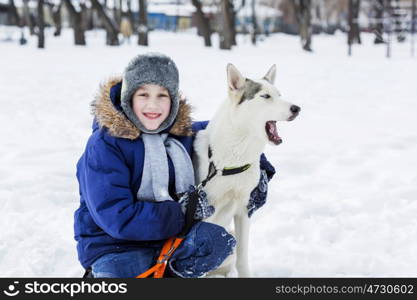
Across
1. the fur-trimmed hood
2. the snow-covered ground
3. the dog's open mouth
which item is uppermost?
the fur-trimmed hood

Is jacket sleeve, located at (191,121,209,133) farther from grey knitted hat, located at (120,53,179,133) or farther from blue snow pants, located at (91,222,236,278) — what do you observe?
blue snow pants, located at (91,222,236,278)

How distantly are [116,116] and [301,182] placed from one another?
285 cm

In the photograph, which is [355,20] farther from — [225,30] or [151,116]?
[151,116]

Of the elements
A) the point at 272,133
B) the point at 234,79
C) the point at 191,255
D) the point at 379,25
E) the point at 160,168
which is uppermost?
the point at 379,25

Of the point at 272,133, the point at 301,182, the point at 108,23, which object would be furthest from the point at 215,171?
the point at 108,23

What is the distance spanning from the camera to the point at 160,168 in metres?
2.73

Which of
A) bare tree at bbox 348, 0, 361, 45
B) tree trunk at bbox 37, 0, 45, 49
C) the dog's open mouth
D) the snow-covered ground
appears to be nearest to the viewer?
the dog's open mouth

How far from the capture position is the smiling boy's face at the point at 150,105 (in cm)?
275

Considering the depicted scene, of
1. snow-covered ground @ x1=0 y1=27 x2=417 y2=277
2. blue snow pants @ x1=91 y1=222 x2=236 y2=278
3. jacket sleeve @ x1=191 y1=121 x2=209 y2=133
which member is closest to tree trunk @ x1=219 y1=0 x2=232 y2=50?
snow-covered ground @ x1=0 y1=27 x2=417 y2=277

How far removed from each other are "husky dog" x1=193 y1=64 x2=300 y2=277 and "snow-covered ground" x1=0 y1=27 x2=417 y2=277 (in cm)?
67

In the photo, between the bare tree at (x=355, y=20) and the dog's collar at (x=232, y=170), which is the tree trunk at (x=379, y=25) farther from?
the dog's collar at (x=232, y=170)

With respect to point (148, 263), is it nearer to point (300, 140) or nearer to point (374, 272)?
point (374, 272)

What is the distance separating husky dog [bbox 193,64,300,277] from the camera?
301cm

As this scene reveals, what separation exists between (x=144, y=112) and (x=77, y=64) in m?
13.9
